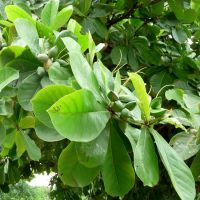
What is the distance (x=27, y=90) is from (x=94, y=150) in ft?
0.90

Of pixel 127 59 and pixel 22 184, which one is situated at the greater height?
A: pixel 127 59

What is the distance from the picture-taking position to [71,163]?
895mm

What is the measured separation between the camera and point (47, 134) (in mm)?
875

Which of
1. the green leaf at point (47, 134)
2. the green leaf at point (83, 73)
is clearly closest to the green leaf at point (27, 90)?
the green leaf at point (47, 134)

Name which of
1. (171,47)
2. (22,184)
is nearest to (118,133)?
(171,47)

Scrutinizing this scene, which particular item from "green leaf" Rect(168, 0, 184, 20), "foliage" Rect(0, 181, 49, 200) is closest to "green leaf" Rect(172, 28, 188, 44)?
"green leaf" Rect(168, 0, 184, 20)

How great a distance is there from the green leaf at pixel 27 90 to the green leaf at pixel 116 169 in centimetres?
24

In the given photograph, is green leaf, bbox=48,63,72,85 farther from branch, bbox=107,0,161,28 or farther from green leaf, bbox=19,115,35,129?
branch, bbox=107,0,161,28

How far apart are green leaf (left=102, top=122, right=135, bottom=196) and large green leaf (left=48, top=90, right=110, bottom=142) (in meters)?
0.09

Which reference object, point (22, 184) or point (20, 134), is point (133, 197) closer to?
point (20, 134)

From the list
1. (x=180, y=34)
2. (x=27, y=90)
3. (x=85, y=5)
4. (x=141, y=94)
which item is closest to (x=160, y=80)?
(x=180, y=34)

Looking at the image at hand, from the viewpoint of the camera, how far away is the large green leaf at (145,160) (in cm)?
77

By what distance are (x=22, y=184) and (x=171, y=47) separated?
16.7 ft

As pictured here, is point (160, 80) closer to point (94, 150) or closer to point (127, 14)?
point (127, 14)
